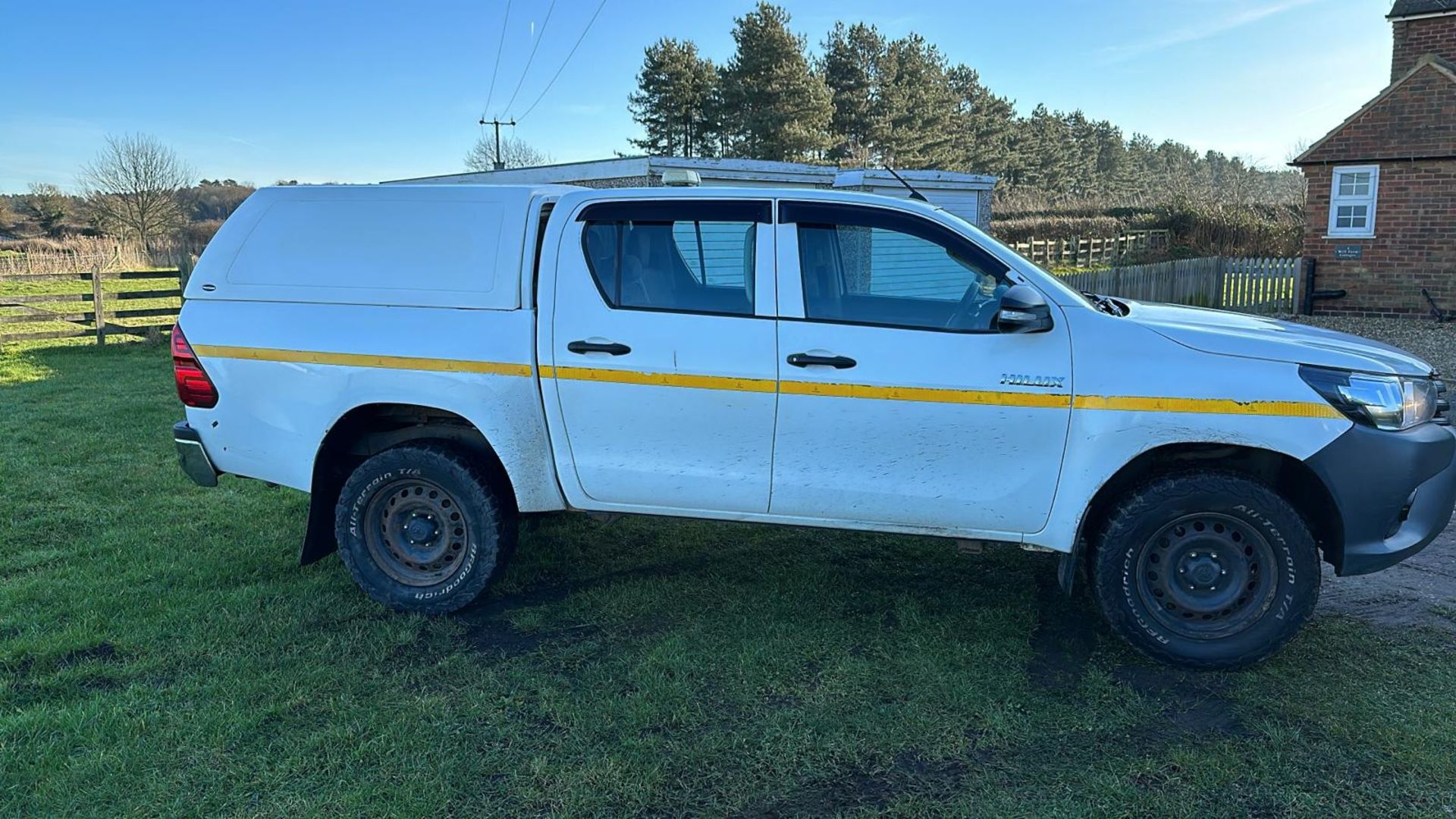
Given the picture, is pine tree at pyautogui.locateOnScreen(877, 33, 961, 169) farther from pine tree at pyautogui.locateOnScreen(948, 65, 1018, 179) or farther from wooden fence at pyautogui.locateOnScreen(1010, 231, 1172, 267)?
wooden fence at pyautogui.locateOnScreen(1010, 231, 1172, 267)

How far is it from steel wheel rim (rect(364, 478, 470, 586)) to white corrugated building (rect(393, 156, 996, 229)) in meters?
7.35

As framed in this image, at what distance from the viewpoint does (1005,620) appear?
14.9 feet

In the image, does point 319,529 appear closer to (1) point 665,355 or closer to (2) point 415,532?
(2) point 415,532

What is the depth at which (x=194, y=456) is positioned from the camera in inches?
192

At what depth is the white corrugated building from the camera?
12.5m

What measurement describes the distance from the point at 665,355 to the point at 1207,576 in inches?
98.5

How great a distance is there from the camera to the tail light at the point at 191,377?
15.5 feet

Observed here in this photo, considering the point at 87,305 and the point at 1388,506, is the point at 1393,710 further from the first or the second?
the point at 87,305

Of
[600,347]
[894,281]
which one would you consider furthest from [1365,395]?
[600,347]

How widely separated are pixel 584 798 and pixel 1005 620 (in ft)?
7.60

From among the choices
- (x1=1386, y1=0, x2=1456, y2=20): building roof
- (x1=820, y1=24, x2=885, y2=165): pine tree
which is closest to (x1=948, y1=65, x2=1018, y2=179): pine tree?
(x1=820, y1=24, x2=885, y2=165): pine tree

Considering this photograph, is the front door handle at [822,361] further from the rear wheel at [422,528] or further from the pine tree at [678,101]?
the pine tree at [678,101]

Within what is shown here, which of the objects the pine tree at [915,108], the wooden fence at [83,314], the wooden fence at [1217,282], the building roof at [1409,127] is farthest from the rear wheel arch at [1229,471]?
the pine tree at [915,108]

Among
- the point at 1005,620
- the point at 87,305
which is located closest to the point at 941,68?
the point at 87,305
